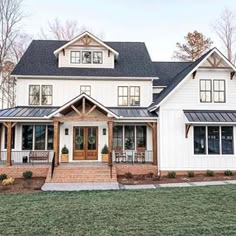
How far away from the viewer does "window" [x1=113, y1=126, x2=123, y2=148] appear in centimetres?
1809

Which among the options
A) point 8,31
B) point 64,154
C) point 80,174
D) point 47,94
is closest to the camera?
point 80,174

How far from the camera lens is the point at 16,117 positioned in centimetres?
1580

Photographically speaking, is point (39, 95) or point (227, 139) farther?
point (39, 95)

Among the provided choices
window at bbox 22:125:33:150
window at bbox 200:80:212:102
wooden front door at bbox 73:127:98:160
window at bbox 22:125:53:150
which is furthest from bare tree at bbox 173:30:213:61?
window at bbox 22:125:33:150

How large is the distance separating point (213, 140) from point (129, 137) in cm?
547

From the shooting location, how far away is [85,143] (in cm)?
1781

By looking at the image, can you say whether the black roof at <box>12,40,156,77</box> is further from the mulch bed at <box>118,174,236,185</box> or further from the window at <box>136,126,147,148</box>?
the mulch bed at <box>118,174,236,185</box>

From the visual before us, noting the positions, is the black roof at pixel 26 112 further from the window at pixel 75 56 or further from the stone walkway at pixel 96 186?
the stone walkway at pixel 96 186

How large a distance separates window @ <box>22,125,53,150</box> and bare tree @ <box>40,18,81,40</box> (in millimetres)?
19653

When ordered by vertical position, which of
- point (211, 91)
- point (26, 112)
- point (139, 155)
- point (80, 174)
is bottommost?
point (80, 174)

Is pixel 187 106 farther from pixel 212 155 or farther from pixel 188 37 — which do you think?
pixel 188 37

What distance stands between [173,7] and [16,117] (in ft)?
52.4

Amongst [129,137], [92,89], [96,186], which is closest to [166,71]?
[92,89]

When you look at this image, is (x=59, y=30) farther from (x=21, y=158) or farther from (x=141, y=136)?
(x=141, y=136)
